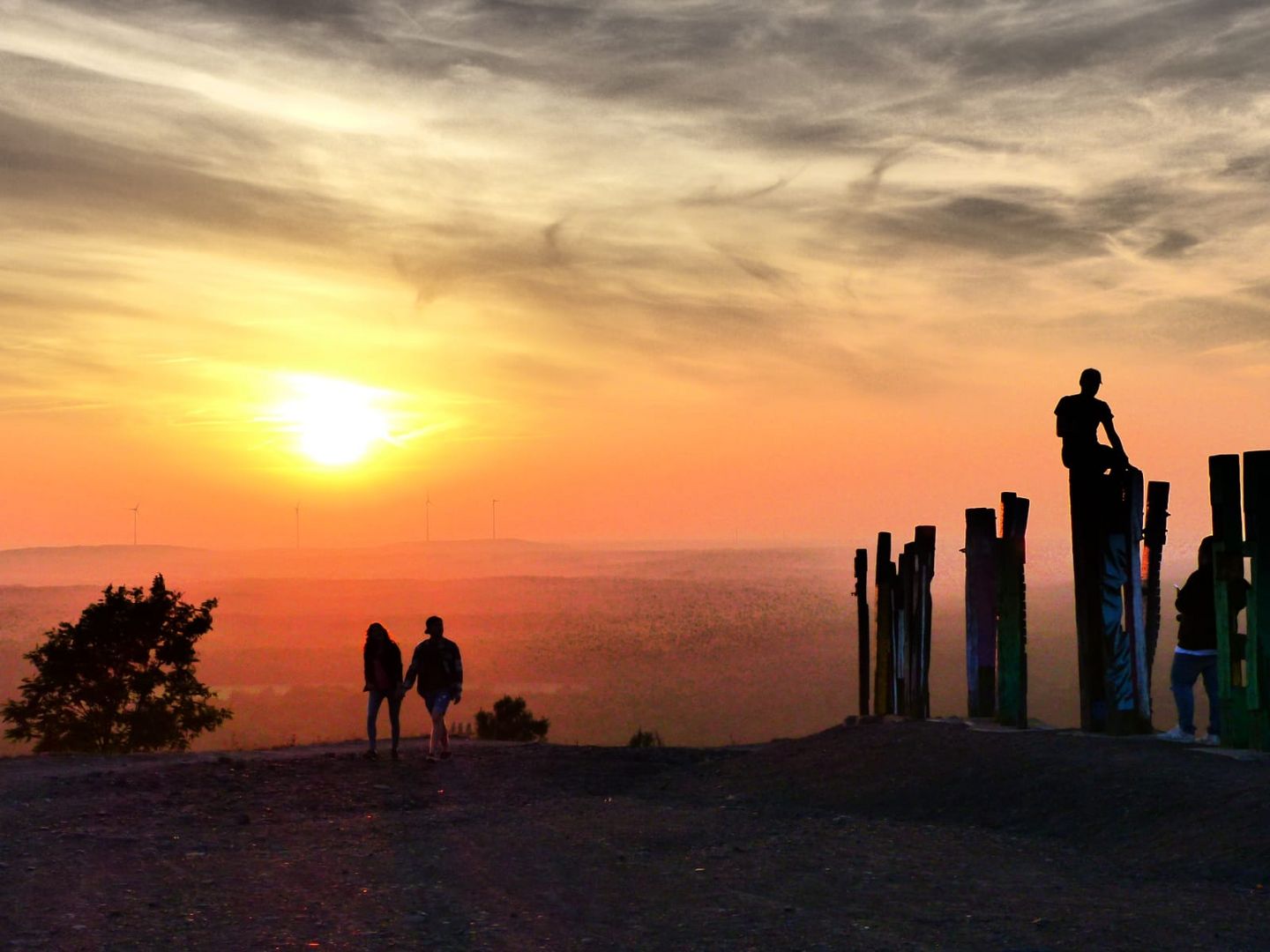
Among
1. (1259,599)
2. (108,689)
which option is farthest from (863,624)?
(108,689)

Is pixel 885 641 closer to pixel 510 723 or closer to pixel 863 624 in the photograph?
pixel 863 624

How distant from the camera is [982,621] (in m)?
21.8

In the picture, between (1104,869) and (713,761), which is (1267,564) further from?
(713,761)

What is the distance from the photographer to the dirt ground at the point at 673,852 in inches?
416

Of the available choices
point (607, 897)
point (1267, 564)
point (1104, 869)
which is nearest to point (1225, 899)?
point (1104, 869)

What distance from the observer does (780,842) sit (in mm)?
14062

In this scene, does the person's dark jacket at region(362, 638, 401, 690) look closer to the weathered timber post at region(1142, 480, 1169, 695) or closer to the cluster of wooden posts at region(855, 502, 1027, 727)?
the cluster of wooden posts at region(855, 502, 1027, 727)

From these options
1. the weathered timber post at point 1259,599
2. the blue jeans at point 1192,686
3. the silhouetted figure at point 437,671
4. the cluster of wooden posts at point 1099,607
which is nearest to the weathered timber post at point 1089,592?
the cluster of wooden posts at point 1099,607

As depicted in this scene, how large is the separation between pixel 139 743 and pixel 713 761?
19365 mm

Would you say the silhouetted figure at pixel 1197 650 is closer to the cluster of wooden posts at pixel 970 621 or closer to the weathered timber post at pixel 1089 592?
the weathered timber post at pixel 1089 592

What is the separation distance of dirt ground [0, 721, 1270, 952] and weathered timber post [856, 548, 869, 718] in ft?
8.57

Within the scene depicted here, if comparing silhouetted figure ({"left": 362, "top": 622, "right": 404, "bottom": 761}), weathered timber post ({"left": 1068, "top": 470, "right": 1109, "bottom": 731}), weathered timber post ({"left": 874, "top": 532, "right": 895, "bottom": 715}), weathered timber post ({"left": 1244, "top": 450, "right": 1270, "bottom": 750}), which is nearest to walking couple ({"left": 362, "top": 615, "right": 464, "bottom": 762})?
silhouetted figure ({"left": 362, "top": 622, "right": 404, "bottom": 761})

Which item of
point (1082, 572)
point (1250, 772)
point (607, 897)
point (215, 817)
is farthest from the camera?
point (1082, 572)

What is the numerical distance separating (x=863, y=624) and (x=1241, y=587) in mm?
8551
